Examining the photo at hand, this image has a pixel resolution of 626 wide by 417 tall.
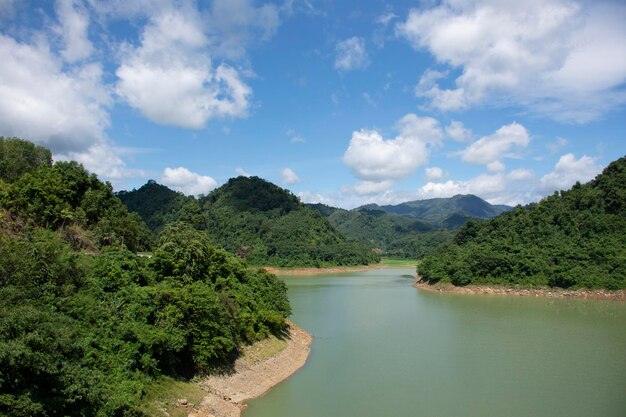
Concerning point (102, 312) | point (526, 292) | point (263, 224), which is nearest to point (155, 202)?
point (263, 224)

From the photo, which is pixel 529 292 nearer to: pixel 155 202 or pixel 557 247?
pixel 557 247

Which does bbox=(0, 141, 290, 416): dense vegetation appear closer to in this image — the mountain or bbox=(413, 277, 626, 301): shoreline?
bbox=(413, 277, 626, 301): shoreline

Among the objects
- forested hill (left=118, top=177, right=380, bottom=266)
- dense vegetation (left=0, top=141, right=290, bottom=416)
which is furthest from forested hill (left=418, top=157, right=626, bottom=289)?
dense vegetation (left=0, top=141, right=290, bottom=416)

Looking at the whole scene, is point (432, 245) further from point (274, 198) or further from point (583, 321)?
point (583, 321)

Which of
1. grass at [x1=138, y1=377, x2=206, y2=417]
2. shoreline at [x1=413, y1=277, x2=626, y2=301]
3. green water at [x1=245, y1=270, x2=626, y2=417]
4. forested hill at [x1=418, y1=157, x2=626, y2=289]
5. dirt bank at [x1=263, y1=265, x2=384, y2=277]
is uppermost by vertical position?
forested hill at [x1=418, y1=157, x2=626, y2=289]

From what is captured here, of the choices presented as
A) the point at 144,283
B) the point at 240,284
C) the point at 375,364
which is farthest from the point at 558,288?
the point at 144,283

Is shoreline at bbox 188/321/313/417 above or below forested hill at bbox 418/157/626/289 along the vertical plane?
below
